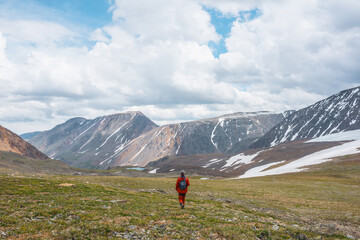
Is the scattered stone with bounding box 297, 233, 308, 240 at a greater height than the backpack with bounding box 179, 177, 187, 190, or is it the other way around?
the backpack with bounding box 179, 177, 187, 190

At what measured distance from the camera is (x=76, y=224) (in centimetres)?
1481

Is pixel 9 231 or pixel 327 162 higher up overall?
pixel 9 231

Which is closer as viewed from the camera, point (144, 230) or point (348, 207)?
point (144, 230)

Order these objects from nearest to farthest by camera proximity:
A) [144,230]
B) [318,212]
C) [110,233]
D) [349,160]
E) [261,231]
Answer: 1. [110,233]
2. [144,230]
3. [261,231]
4. [318,212]
5. [349,160]

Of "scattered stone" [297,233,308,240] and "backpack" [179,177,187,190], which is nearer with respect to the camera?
"scattered stone" [297,233,308,240]

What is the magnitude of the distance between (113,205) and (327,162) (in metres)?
106

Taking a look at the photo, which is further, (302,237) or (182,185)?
(182,185)

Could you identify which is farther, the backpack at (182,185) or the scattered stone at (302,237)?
the backpack at (182,185)

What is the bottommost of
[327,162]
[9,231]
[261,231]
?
[327,162]

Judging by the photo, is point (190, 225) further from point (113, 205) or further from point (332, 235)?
point (332, 235)

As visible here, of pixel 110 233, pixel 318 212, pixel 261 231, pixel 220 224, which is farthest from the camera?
pixel 318 212

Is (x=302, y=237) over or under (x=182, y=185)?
under

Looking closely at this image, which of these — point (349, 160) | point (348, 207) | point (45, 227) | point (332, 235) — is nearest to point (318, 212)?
point (348, 207)

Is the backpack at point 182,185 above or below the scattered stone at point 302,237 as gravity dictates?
above
